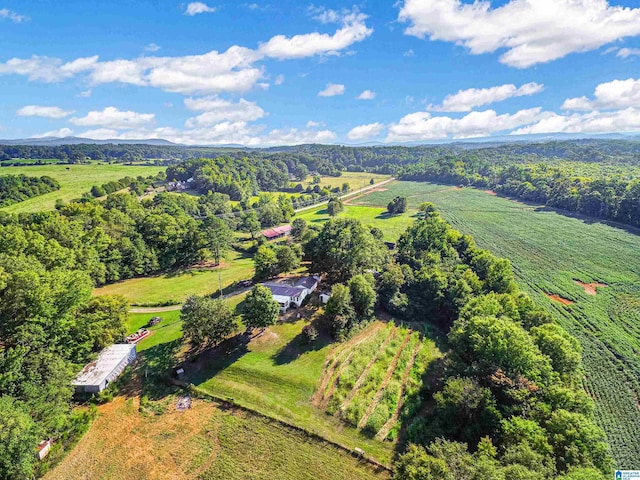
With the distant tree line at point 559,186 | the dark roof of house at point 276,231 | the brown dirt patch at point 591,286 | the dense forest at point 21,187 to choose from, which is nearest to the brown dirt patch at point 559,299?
the brown dirt patch at point 591,286

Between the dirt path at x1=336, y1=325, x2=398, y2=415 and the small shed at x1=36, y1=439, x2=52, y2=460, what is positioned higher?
the small shed at x1=36, y1=439, x2=52, y2=460

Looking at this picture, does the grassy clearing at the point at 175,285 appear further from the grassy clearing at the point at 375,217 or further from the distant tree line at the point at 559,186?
the distant tree line at the point at 559,186

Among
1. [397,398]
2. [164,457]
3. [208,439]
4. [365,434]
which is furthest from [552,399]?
[164,457]

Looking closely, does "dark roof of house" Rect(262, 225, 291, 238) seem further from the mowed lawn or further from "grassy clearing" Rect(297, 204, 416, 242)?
the mowed lawn

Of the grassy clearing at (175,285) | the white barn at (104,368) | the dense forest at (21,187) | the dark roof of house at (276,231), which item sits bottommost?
the white barn at (104,368)

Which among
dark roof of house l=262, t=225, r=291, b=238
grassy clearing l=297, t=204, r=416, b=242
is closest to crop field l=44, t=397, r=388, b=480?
dark roof of house l=262, t=225, r=291, b=238
